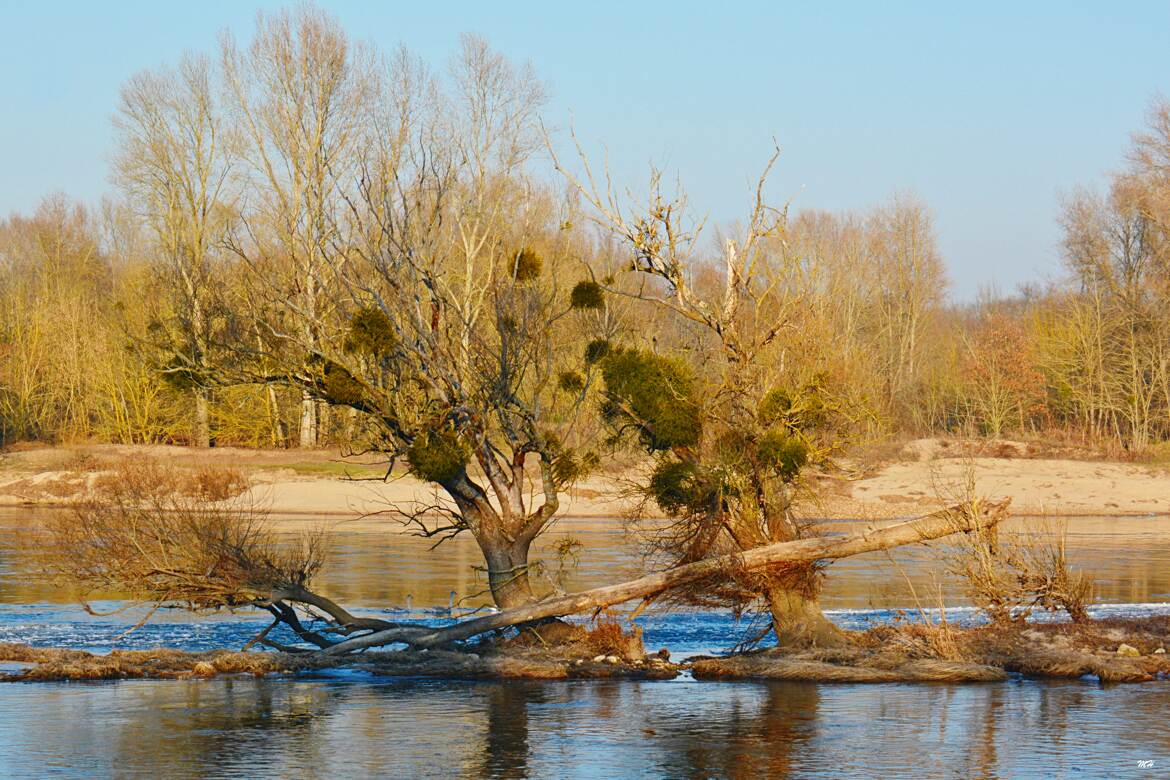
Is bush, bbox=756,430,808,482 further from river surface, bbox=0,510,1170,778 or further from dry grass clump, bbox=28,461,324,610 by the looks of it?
dry grass clump, bbox=28,461,324,610

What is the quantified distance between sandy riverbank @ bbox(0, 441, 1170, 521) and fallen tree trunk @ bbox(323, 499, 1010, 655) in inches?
1065

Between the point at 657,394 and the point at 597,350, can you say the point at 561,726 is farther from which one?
the point at 597,350

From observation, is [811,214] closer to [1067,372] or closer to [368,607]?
[1067,372]

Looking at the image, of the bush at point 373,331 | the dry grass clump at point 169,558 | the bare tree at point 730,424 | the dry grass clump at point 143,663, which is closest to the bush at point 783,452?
the bare tree at point 730,424

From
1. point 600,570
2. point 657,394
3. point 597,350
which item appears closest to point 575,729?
point 657,394

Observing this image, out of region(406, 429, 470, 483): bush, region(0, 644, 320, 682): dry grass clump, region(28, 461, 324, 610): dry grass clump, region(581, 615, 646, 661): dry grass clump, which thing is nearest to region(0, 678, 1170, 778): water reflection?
region(0, 644, 320, 682): dry grass clump

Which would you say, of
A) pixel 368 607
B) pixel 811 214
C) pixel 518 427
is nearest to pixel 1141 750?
pixel 518 427

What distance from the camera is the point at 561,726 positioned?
49.8 feet

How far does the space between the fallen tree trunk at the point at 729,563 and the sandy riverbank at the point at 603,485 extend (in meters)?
27.0

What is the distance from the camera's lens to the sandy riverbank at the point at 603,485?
4806cm

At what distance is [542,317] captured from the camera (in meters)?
20.8

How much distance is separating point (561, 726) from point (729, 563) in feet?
14.6

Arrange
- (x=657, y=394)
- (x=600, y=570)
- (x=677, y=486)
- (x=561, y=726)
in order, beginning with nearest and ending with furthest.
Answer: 1. (x=561, y=726)
2. (x=657, y=394)
3. (x=677, y=486)
4. (x=600, y=570)

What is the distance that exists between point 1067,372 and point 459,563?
35.2 metres
